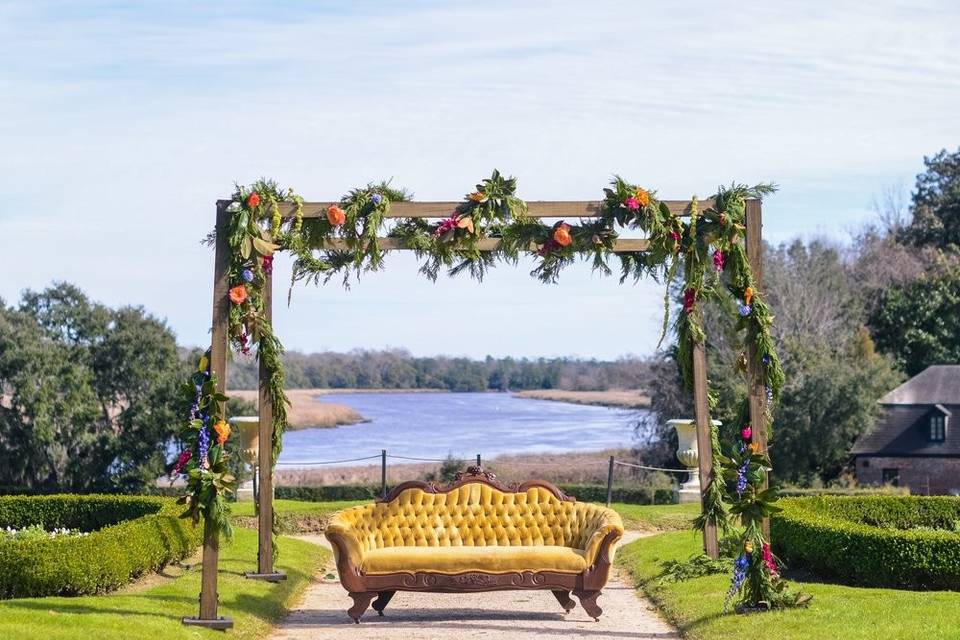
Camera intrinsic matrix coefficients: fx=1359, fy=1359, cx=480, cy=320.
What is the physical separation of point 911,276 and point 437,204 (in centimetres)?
3543

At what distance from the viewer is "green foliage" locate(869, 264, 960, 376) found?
38469 mm

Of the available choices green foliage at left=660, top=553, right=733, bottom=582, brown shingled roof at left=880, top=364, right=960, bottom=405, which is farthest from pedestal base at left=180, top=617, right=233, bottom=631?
brown shingled roof at left=880, top=364, right=960, bottom=405

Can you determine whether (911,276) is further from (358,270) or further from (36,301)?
(358,270)

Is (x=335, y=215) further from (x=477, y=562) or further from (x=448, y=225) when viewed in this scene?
(x=477, y=562)

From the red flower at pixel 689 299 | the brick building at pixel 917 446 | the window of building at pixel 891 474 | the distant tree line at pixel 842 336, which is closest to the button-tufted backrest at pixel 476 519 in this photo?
the red flower at pixel 689 299

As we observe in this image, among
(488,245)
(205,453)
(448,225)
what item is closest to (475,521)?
(488,245)

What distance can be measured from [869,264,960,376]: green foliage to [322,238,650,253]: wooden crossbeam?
2821 centimetres

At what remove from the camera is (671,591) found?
11984 millimetres

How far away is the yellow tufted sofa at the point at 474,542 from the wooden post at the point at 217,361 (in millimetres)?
1113

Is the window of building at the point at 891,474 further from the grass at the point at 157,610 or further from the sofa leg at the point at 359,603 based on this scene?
the sofa leg at the point at 359,603

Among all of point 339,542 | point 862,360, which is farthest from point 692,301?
point 862,360

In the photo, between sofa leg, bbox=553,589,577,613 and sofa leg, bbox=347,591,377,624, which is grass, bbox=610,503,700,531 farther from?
sofa leg, bbox=347,591,377,624

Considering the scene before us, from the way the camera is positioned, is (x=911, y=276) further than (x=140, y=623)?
Yes

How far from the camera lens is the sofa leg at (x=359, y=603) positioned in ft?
35.7
